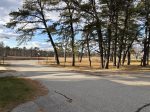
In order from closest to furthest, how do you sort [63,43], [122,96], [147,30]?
[122,96], [147,30], [63,43]

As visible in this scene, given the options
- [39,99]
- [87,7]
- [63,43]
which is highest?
[87,7]

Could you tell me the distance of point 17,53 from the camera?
173 metres

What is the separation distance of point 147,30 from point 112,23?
7.44 metres

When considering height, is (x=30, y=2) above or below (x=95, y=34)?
above

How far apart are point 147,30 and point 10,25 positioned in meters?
21.2

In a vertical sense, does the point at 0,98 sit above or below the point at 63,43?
below

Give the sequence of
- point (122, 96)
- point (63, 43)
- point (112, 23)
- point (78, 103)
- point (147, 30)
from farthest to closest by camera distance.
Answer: point (63, 43) → point (147, 30) → point (112, 23) → point (122, 96) → point (78, 103)

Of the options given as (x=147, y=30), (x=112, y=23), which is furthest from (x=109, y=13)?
(x=147, y=30)

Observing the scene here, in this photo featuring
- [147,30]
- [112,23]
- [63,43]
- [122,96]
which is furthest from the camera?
[63,43]

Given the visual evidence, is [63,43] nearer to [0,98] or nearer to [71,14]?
[71,14]

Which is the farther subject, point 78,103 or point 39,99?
point 39,99

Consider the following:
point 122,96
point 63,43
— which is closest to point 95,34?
point 63,43

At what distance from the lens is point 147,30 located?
45.9 meters

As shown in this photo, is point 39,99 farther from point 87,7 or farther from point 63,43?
point 63,43
